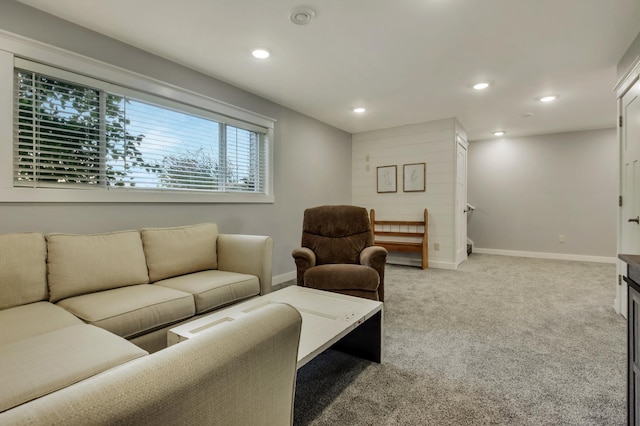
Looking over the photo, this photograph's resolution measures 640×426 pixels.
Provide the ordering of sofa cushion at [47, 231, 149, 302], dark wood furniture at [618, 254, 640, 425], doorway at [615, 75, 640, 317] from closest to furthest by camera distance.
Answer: dark wood furniture at [618, 254, 640, 425], sofa cushion at [47, 231, 149, 302], doorway at [615, 75, 640, 317]

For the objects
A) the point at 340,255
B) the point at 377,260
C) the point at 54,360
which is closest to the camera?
the point at 54,360

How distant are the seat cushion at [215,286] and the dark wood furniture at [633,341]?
6.78ft

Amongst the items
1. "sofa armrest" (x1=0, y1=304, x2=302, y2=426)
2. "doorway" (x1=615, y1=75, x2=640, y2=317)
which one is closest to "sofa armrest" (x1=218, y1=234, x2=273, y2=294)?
"sofa armrest" (x1=0, y1=304, x2=302, y2=426)

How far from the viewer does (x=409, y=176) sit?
16.4 ft

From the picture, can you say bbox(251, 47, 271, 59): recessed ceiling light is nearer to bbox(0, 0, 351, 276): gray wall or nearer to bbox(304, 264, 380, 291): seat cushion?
bbox(0, 0, 351, 276): gray wall

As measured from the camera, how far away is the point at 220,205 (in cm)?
321

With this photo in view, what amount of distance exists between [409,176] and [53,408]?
16.4 feet

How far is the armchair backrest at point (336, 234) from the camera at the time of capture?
9.98ft

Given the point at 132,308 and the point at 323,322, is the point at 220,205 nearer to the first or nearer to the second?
the point at 132,308

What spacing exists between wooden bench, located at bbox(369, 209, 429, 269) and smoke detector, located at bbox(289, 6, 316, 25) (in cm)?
334

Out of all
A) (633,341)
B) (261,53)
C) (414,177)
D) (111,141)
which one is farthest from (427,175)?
(111,141)

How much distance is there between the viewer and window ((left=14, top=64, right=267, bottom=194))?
2.03 metres

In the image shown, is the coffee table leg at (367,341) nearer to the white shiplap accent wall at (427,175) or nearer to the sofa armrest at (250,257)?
the sofa armrest at (250,257)

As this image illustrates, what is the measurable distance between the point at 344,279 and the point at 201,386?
6.79 ft
